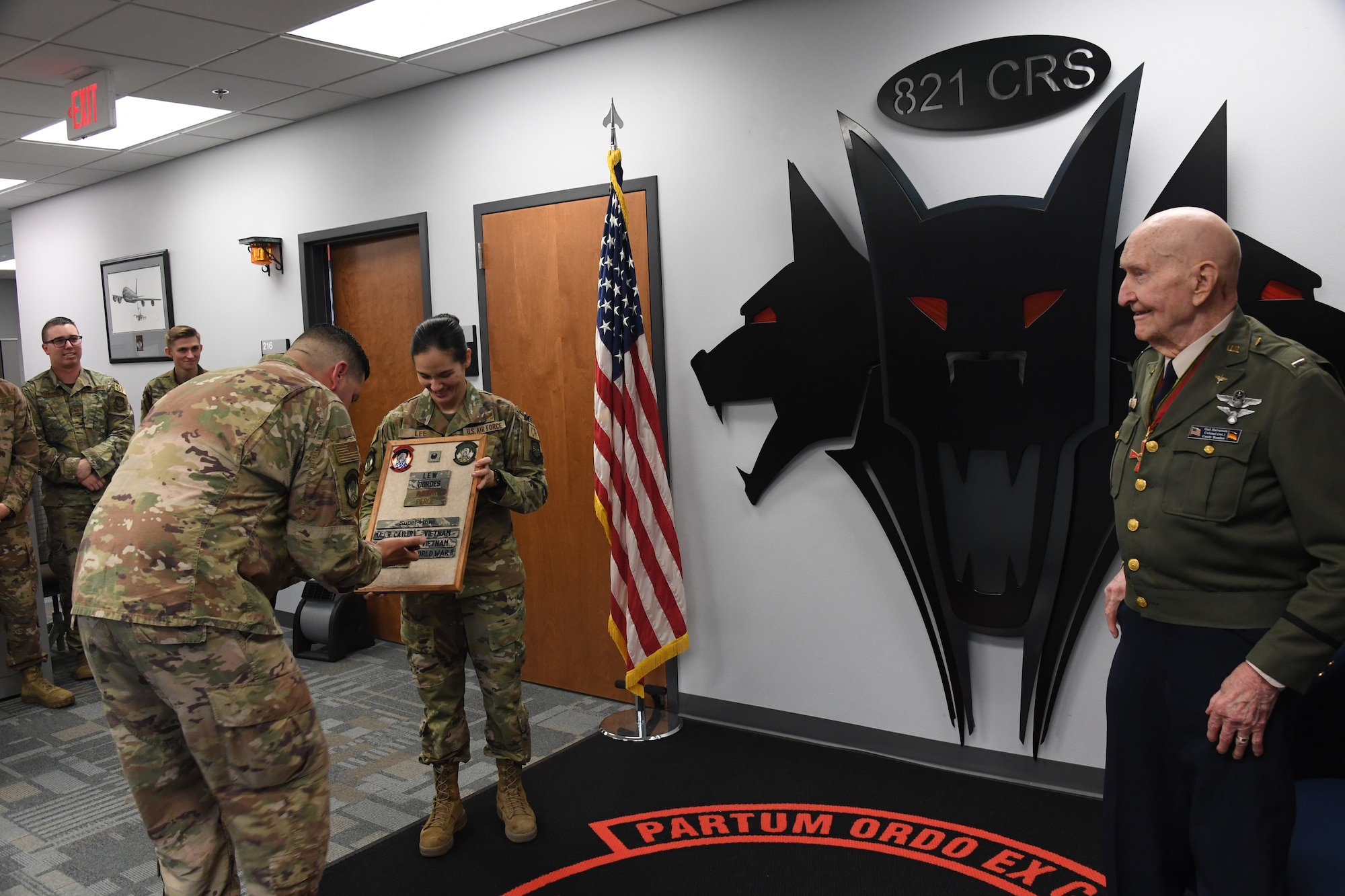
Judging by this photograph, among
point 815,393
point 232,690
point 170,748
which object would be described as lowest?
point 170,748

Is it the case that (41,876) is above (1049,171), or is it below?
below

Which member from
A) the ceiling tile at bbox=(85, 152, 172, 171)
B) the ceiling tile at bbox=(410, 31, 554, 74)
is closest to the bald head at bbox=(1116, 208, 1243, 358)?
the ceiling tile at bbox=(410, 31, 554, 74)

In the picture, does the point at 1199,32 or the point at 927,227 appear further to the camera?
the point at 927,227

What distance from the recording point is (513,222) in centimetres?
419

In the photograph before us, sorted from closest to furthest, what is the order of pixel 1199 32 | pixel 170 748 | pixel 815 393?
1. pixel 170 748
2. pixel 1199 32
3. pixel 815 393

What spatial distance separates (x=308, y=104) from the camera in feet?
15.6

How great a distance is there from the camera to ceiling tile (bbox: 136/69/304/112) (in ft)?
14.0

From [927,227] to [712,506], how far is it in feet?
4.45

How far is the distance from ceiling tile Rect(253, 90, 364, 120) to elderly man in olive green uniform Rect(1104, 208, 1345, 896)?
13.3ft

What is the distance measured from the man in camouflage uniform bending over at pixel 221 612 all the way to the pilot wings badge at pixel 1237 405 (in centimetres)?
179

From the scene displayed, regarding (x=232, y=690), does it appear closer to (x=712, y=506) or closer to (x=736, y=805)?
(x=736, y=805)

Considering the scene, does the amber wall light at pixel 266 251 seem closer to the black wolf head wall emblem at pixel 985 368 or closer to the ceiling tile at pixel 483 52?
the ceiling tile at pixel 483 52

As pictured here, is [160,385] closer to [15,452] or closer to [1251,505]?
[15,452]

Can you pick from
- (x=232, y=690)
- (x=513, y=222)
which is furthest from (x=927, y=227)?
(x=232, y=690)
